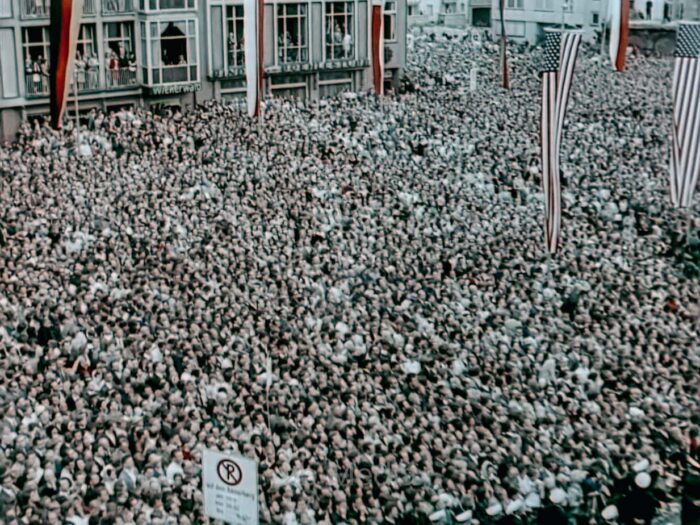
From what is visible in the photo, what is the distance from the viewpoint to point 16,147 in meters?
32.2

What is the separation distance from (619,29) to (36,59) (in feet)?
61.5

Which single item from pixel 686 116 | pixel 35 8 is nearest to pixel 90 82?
pixel 35 8

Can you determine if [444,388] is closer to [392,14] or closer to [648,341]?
[648,341]

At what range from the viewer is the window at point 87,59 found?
35656 millimetres

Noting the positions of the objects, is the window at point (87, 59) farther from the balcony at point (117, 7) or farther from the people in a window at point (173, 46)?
the people in a window at point (173, 46)

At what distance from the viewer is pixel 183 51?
3878cm

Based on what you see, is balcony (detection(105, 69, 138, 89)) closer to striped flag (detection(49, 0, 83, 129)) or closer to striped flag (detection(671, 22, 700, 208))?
striped flag (detection(49, 0, 83, 129))

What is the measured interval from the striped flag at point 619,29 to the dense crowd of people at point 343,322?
3480 millimetres

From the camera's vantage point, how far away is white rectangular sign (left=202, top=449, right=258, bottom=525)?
41.7 feet

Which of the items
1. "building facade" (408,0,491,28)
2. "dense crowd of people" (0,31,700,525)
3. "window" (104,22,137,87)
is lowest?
"dense crowd of people" (0,31,700,525)

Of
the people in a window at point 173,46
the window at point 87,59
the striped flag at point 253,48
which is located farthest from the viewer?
the people in a window at point 173,46

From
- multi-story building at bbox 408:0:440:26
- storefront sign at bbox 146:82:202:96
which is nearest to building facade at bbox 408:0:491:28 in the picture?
multi-story building at bbox 408:0:440:26

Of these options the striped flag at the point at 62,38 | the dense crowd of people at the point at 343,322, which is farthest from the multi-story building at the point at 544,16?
the striped flag at the point at 62,38

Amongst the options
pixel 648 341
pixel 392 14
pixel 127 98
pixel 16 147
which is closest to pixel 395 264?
pixel 648 341
